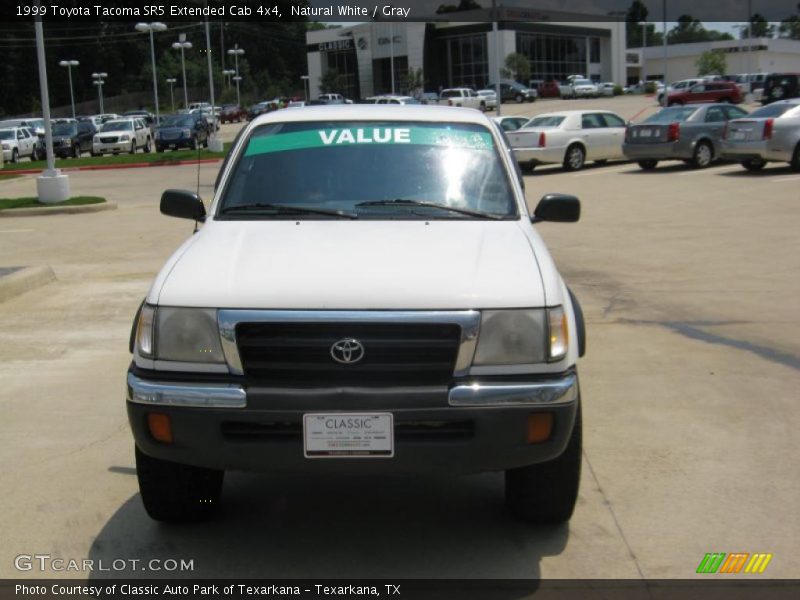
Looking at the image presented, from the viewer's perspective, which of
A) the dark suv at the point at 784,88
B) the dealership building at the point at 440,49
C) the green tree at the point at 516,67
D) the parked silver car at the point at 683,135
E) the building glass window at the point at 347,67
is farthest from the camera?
the building glass window at the point at 347,67

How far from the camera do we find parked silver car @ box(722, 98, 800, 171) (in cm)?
2141

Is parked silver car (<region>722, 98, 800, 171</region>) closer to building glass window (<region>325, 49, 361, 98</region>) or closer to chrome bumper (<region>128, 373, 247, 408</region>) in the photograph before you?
chrome bumper (<region>128, 373, 247, 408</region>)

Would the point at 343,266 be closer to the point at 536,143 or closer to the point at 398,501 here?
the point at 398,501

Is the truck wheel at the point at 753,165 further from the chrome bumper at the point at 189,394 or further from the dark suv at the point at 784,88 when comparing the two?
the dark suv at the point at 784,88

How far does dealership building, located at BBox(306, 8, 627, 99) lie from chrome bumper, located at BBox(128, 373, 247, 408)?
8417 centimetres

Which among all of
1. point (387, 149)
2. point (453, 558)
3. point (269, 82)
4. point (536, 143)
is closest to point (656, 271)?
point (387, 149)

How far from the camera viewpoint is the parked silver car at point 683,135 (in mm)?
23922

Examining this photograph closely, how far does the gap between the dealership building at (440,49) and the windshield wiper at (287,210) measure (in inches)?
3258

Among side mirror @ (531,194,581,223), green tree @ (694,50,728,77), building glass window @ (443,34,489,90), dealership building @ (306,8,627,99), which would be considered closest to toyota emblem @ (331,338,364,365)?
side mirror @ (531,194,581,223)

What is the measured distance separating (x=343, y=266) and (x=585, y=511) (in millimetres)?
1667

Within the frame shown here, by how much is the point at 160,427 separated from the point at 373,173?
198 cm

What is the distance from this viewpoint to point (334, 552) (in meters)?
4.24

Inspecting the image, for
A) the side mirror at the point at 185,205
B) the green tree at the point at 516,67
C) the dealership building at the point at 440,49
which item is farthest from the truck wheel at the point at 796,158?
the dealership building at the point at 440,49

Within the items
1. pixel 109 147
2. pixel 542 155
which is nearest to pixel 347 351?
pixel 542 155
